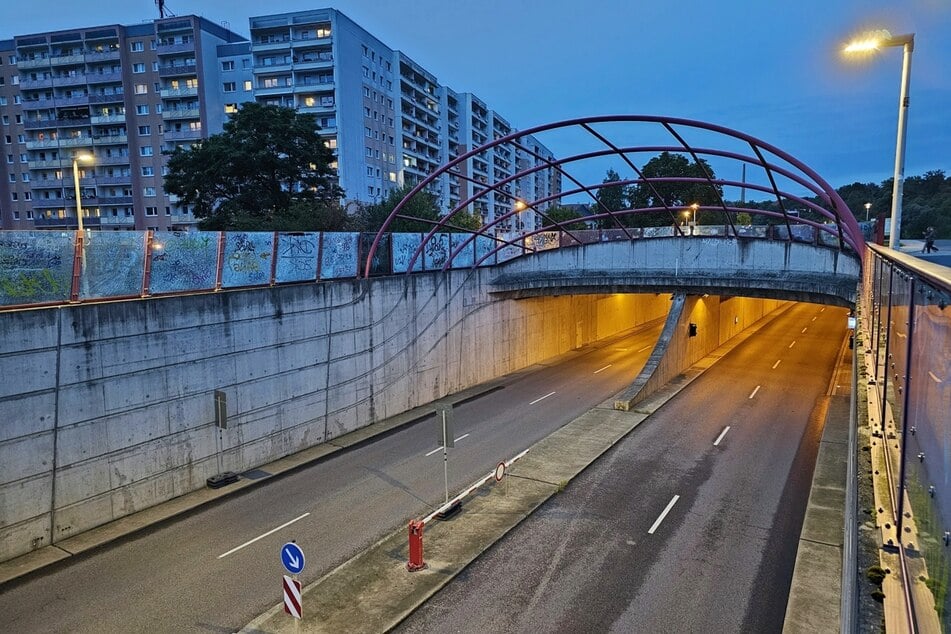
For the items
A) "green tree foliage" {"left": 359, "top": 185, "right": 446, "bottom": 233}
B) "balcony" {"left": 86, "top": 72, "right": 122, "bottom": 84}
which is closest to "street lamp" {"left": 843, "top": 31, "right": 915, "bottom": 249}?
"green tree foliage" {"left": 359, "top": 185, "right": 446, "bottom": 233}

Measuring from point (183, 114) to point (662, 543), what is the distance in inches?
2817

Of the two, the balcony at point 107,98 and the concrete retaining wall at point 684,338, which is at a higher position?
the balcony at point 107,98

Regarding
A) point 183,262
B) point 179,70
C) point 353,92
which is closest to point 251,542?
point 183,262

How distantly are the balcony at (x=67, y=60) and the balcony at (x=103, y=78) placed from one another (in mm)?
1865

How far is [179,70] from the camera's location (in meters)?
64.1

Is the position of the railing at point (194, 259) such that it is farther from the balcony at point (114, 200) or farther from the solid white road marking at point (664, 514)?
the balcony at point (114, 200)

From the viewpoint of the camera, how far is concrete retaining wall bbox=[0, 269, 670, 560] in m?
12.5

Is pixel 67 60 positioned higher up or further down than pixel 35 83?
higher up

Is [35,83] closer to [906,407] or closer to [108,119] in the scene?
[108,119]

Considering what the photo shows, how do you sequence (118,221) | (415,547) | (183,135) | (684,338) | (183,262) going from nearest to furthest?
(415,547) → (183,262) → (684,338) → (183,135) → (118,221)

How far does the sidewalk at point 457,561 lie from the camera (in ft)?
33.4

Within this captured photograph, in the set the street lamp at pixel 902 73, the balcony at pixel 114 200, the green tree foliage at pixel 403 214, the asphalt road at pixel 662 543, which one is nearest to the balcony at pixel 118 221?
the balcony at pixel 114 200

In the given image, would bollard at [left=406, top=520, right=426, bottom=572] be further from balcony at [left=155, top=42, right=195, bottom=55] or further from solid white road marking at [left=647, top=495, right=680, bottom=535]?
balcony at [left=155, top=42, right=195, bottom=55]

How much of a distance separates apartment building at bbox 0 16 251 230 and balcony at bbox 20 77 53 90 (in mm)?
127
